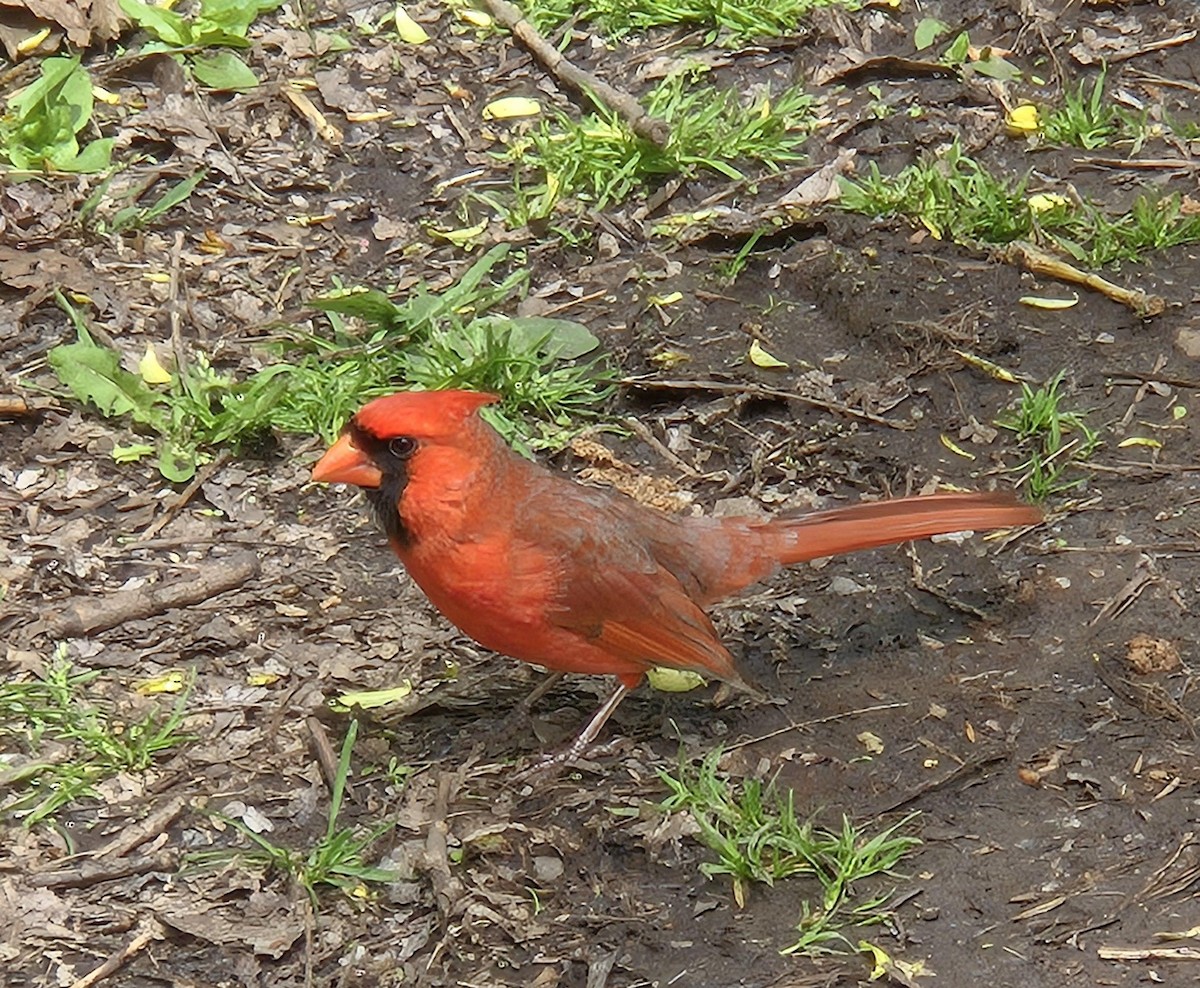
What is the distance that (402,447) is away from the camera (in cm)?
336

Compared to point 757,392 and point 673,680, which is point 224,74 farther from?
point 673,680

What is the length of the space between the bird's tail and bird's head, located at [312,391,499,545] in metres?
0.78

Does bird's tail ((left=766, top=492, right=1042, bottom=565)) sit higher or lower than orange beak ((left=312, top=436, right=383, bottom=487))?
lower

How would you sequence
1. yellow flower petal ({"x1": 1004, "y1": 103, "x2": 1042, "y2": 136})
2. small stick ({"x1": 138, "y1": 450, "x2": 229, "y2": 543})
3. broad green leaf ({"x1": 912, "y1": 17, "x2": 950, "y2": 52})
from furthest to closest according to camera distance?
broad green leaf ({"x1": 912, "y1": 17, "x2": 950, "y2": 52}) → yellow flower petal ({"x1": 1004, "y1": 103, "x2": 1042, "y2": 136}) → small stick ({"x1": 138, "y1": 450, "x2": 229, "y2": 543})

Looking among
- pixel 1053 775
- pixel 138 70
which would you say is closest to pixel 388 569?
pixel 1053 775

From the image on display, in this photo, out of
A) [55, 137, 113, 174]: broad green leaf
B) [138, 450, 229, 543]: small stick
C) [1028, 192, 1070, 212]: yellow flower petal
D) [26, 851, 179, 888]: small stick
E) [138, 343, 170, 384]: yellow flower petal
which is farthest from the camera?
[55, 137, 113, 174]: broad green leaf

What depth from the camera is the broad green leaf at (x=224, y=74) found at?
5590 mm

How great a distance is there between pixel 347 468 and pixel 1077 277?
2289 mm

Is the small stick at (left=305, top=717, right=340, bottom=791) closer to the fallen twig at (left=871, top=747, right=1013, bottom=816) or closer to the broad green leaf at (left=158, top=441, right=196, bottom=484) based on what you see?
the broad green leaf at (left=158, top=441, right=196, bottom=484)

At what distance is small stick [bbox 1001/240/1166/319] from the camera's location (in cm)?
460

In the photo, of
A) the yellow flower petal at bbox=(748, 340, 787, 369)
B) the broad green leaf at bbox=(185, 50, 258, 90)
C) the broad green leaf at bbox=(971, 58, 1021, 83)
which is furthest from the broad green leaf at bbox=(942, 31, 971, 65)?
the broad green leaf at bbox=(185, 50, 258, 90)

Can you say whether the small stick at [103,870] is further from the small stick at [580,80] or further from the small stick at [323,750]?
the small stick at [580,80]

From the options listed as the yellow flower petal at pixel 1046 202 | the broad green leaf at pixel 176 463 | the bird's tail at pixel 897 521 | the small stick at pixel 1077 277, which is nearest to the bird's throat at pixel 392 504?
the bird's tail at pixel 897 521

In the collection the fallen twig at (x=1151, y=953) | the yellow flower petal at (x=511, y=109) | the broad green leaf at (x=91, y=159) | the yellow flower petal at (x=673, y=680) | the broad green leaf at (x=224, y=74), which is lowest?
the yellow flower petal at (x=673, y=680)
